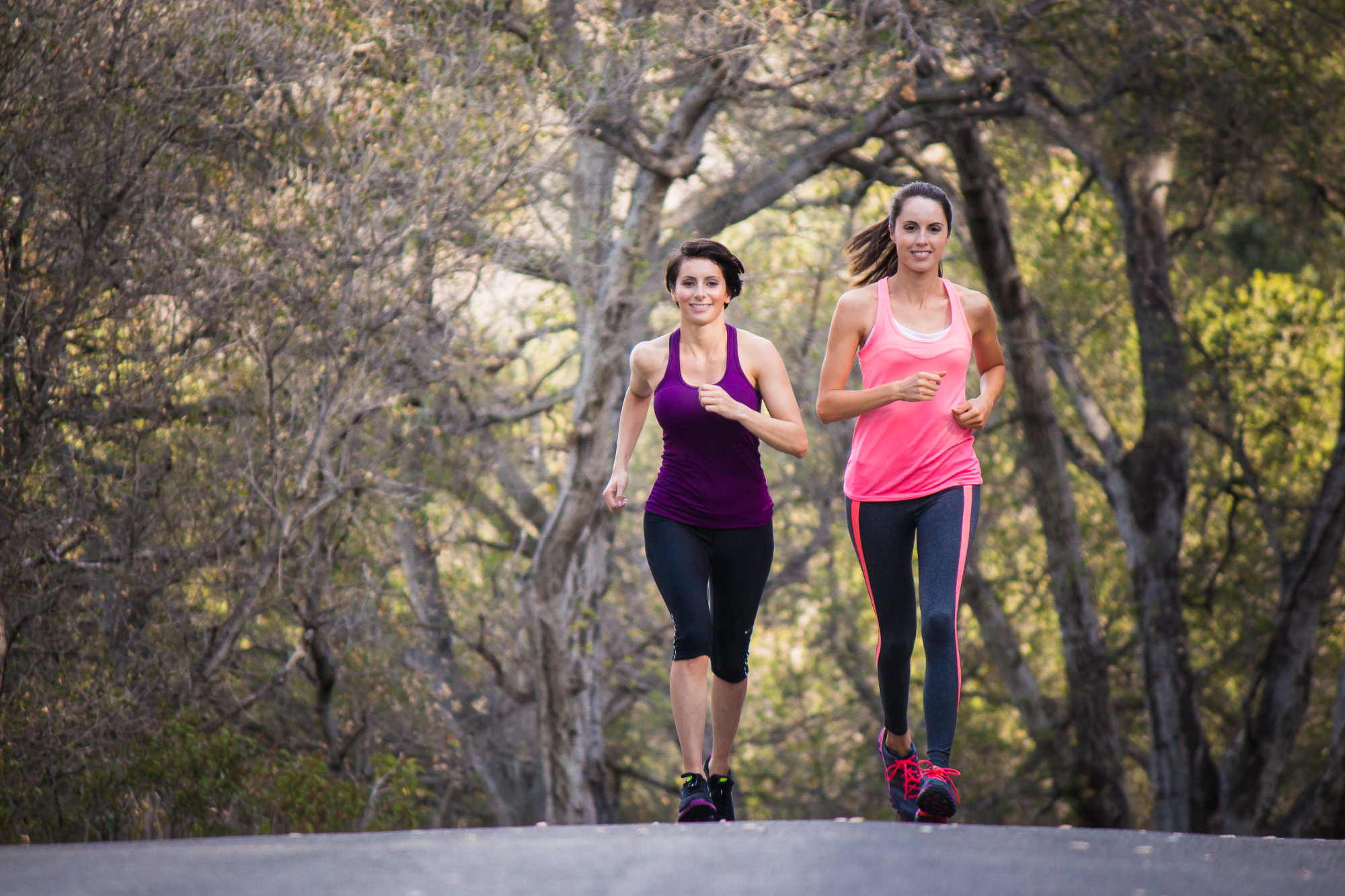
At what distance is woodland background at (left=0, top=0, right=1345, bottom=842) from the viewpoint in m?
7.39

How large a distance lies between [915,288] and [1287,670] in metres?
8.57

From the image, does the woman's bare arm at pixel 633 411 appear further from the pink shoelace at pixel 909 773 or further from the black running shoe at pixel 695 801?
the pink shoelace at pixel 909 773

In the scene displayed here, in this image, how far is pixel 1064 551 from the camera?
500 inches

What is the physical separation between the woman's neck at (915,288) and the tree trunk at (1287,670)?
811cm

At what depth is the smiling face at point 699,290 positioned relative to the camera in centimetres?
507

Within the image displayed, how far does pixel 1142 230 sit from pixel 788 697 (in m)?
8.47

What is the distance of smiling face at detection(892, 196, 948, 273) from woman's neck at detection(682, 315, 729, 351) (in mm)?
713

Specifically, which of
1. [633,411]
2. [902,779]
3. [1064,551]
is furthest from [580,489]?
[902,779]

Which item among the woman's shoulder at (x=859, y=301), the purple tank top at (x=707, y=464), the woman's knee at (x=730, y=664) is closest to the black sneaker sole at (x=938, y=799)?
the woman's knee at (x=730, y=664)

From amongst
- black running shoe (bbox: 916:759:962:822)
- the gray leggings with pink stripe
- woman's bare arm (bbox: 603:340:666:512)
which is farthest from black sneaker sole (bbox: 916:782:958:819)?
woman's bare arm (bbox: 603:340:666:512)

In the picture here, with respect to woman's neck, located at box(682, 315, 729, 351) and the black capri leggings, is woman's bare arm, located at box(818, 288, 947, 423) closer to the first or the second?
woman's neck, located at box(682, 315, 729, 351)

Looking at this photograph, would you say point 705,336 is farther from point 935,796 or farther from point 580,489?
point 580,489

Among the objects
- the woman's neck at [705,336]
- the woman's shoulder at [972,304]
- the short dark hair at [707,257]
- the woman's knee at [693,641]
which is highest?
the short dark hair at [707,257]

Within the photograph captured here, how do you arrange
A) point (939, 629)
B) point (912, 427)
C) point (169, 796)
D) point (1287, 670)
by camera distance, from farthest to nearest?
point (1287, 670)
point (169, 796)
point (912, 427)
point (939, 629)
